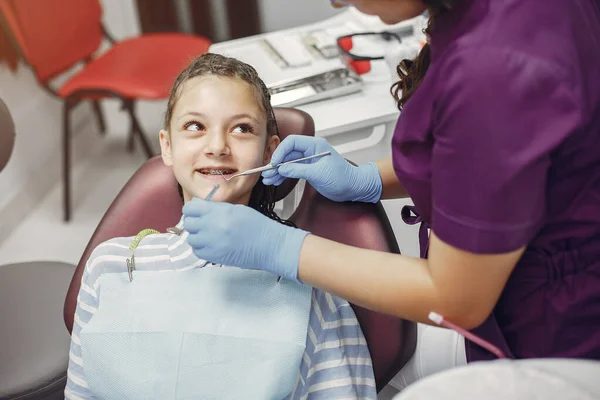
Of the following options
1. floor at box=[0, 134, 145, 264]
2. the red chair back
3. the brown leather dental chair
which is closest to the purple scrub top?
the brown leather dental chair

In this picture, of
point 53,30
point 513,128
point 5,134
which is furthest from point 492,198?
point 53,30

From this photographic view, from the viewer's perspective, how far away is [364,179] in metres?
1.14

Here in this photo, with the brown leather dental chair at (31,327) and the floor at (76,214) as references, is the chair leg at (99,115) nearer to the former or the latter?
the floor at (76,214)

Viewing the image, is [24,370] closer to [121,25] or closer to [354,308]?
[354,308]

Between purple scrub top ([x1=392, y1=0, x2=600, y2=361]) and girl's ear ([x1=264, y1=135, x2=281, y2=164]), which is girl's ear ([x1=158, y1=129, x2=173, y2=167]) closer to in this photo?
girl's ear ([x1=264, y1=135, x2=281, y2=164])

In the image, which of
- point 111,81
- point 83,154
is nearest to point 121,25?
point 83,154

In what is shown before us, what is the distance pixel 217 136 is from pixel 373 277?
44 cm

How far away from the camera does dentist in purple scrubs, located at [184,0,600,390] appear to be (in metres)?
0.67

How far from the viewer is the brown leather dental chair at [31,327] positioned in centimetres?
124

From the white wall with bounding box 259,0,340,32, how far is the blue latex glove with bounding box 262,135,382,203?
182 centimetres

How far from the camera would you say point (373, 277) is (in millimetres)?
822

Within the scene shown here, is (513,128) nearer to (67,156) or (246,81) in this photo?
(246,81)

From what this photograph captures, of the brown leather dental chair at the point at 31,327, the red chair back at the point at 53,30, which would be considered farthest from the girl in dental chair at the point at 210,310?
the red chair back at the point at 53,30

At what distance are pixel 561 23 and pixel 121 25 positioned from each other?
2.86 metres
